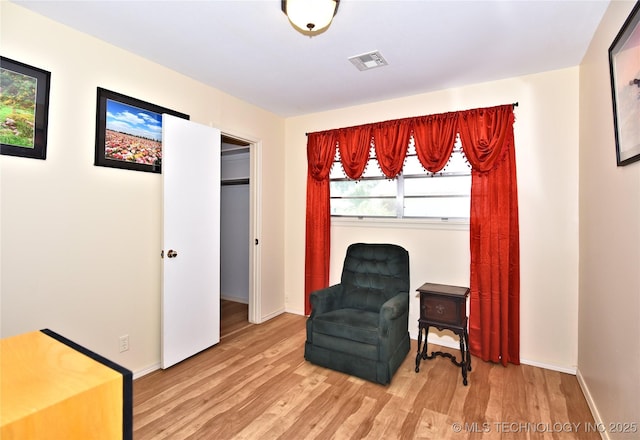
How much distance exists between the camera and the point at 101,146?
238 centimetres

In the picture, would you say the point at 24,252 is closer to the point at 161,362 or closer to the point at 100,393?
the point at 161,362

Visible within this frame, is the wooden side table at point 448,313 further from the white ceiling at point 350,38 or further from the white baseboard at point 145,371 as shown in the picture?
the white baseboard at point 145,371

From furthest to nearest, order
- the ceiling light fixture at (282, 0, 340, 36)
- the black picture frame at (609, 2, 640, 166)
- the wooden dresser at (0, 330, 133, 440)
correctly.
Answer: the ceiling light fixture at (282, 0, 340, 36), the black picture frame at (609, 2, 640, 166), the wooden dresser at (0, 330, 133, 440)

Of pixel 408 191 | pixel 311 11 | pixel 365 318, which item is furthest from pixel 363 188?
pixel 311 11

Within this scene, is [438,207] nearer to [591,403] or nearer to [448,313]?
[448,313]

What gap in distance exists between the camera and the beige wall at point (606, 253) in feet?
5.19

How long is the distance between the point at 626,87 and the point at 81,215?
3411 millimetres

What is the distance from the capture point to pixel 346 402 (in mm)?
2295

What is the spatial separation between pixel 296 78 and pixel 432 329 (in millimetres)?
2880

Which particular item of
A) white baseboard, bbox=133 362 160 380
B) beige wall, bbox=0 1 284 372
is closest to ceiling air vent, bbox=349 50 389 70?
beige wall, bbox=0 1 284 372

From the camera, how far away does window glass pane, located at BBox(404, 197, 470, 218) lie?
→ 3.23 m

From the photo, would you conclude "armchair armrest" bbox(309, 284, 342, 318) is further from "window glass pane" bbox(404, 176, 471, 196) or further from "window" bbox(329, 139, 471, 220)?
"window glass pane" bbox(404, 176, 471, 196)

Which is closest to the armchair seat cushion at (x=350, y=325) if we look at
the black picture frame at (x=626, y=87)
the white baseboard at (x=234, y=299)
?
the black picture frame at (x=626, y=87)

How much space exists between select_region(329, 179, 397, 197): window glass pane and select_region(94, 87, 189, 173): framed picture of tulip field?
201 cm
